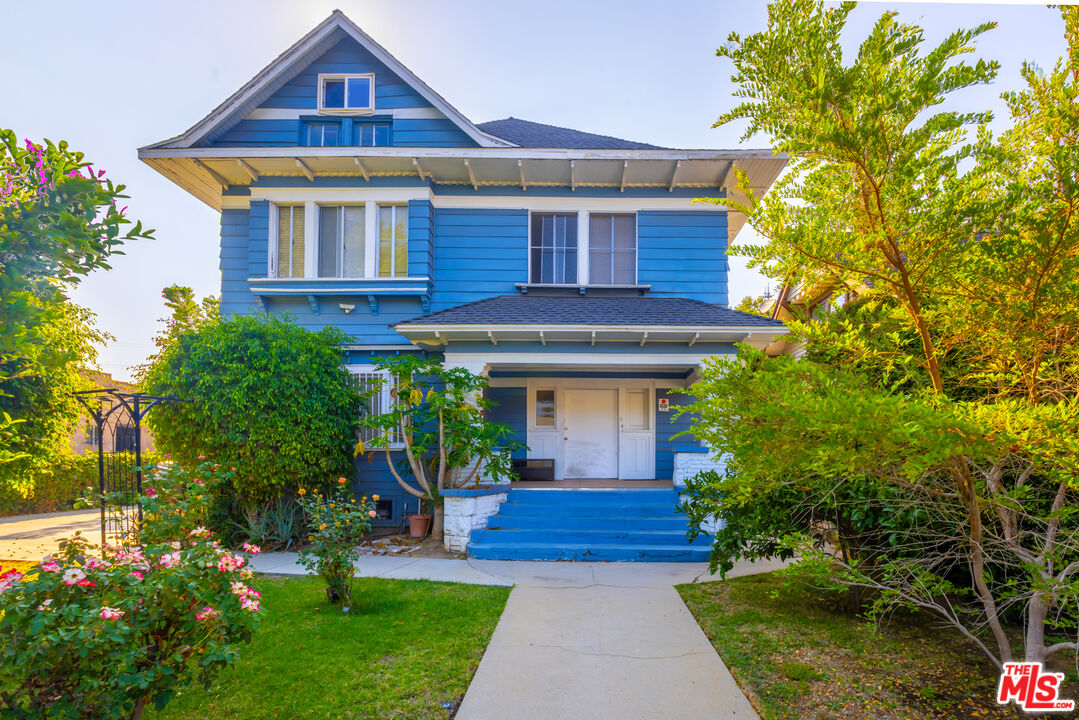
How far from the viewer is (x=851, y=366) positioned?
3.99 meters

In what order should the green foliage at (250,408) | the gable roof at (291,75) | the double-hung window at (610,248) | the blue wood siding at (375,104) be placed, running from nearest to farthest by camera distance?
the green foliage at (250,408) < the gable roof at (291,75) < the blue wood siding at (375,104) < the double-hung window at (610,248)

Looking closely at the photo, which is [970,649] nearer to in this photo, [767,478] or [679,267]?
[767,478]

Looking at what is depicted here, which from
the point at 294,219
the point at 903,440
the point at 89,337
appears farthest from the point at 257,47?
the point at 903,440

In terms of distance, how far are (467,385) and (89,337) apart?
6.80 m

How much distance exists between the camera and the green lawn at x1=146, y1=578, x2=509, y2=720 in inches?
141

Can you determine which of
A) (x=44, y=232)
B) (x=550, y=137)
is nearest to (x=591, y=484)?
(x=550, y=137)

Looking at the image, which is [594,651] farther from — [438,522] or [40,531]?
[40,531]

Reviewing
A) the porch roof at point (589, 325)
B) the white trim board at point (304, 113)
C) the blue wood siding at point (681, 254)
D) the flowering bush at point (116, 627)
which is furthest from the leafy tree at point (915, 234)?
the white trim board at point (304, 113)

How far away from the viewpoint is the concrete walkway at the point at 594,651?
12.1 feet

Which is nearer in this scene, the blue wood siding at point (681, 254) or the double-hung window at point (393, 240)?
the double-hung window at point (393, 240)

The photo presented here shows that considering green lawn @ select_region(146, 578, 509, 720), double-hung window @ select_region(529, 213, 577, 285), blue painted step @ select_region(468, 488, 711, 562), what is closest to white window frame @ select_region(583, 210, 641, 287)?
double-hung window @ select_region(529, 213, 577, 285)

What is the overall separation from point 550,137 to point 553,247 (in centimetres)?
Result: 242

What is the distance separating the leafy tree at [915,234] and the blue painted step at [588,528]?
4.77 m

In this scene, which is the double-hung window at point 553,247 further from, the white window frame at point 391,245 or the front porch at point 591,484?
the front porch at point 591,484
